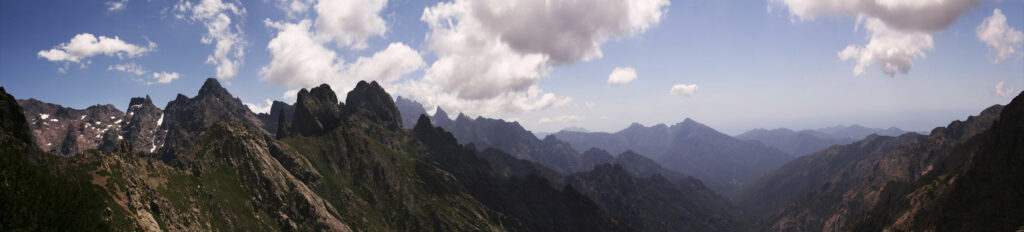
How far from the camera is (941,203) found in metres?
163

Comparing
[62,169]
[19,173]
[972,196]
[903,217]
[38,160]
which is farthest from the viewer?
[903,217]

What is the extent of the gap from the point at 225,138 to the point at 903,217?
273694 mm

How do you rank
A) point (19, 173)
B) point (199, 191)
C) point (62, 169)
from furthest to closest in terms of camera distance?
point (199, 191) < point (62, 169) < point (19, 173)

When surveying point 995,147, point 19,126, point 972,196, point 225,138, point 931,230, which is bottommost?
point 931,230

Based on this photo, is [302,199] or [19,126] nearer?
[19,126]

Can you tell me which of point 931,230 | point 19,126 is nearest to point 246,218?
point 19,126

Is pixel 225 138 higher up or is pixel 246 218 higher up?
pixel 225 138

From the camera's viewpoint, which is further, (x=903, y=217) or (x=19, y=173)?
(x=903, y=217)

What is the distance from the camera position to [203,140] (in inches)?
6481

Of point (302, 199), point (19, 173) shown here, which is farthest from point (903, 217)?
point (19, 173)

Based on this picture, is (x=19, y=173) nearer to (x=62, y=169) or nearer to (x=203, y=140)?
(x=62, y=169)

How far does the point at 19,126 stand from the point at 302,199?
106 m

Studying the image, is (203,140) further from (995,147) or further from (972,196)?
(995,147)

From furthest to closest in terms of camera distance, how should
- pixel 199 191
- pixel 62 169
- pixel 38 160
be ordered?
pixel 199 191
pixel 62 169
pixel 38 160
